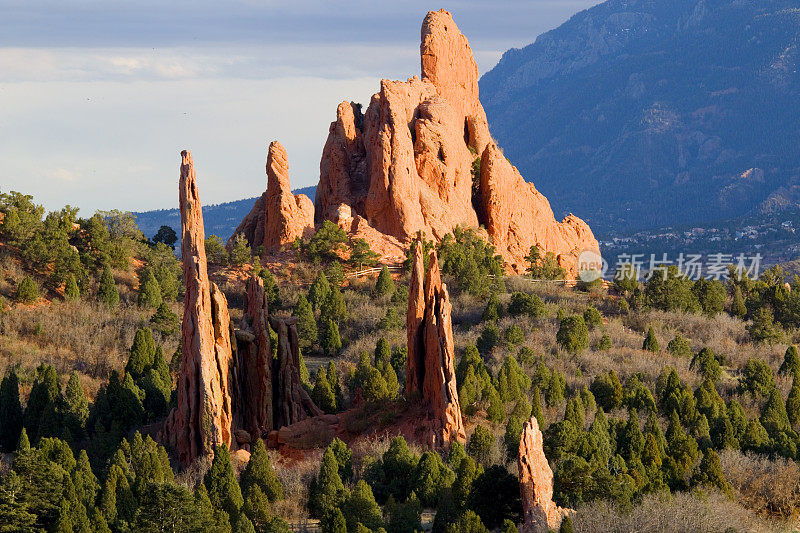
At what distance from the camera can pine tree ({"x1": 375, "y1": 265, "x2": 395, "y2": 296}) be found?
53188 millimetres

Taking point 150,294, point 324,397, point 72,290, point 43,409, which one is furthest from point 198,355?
point 72,290

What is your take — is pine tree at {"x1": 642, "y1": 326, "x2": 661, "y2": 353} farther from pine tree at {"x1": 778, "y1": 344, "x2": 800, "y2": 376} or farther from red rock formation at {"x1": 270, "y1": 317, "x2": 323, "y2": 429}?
red rock formation at {"x1": 270, "y1": 317, "x2": 323, "y2": 429}

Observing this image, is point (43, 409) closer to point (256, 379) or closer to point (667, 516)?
point (256, 379)

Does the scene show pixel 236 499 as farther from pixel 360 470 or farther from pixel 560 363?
pixel 560 363

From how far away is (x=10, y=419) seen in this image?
36188mm

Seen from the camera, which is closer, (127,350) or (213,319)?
(213,319)

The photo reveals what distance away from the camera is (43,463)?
28094 mm

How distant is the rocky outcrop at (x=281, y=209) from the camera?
56.4m

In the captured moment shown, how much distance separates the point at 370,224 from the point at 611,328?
13916 mm

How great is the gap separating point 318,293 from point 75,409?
16886 mm

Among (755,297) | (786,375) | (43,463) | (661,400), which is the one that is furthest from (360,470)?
Answer: (755,297)

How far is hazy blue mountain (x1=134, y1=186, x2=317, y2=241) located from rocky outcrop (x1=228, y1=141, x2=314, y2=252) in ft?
213

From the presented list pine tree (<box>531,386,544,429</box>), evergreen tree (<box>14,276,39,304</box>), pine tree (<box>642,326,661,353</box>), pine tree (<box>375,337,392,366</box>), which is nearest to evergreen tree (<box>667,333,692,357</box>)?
pine tree (<box>642,326,661,353</box>)

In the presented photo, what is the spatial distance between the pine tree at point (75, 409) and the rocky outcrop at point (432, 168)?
2366cm
